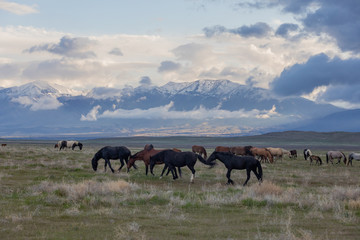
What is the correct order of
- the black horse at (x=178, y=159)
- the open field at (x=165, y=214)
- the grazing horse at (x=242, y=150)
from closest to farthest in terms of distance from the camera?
the open field at (x=165, y=214)
the black horse at (x=178, y=159)
the grazing horse at (x=242, y=150)

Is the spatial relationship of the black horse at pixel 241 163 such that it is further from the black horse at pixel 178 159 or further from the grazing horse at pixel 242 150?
the grazing horse at pixel 242 150

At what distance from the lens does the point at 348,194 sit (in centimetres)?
1845

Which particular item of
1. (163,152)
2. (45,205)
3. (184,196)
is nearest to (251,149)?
(163,152)

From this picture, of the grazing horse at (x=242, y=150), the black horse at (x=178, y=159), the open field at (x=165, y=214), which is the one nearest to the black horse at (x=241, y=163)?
the black horse at (x=178, y=159)

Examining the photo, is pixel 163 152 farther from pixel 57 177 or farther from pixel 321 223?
pixel 321 223

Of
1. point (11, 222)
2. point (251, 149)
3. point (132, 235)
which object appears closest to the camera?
point (132, 235)

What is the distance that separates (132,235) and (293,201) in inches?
311

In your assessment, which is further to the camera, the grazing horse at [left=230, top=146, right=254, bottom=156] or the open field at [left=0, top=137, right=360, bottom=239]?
the grazing horse at [left=230, top=146, right=254, bottom=156]

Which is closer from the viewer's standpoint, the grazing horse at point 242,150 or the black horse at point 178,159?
the black horse at point 178,159

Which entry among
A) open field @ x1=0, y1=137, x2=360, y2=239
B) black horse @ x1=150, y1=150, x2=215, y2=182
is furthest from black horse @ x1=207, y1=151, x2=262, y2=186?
open field @ x1=0, y1=137, x2=360, y2=239

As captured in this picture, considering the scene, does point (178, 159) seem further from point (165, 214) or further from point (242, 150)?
point (242, 150)

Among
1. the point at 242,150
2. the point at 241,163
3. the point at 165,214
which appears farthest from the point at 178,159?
the point at 242,150

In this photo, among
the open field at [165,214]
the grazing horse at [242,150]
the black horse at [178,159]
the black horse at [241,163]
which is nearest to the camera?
the open field at [165,214]

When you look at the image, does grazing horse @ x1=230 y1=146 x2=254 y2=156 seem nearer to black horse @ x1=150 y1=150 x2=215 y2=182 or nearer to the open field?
black horse @ x1=150 y1=150 x2=215 y2=182
